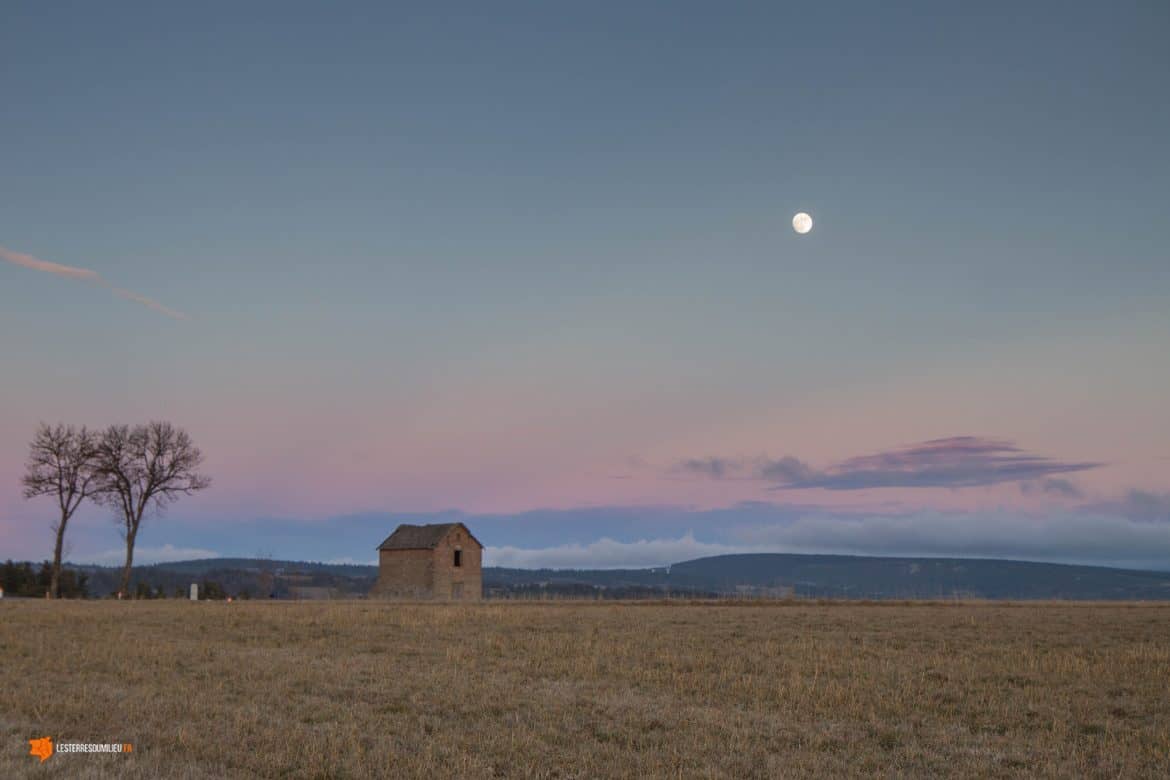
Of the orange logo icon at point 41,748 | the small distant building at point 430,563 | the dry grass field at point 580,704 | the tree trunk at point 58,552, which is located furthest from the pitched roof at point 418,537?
the orange logo icon at point 41,748

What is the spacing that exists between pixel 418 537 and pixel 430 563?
421 centimetres

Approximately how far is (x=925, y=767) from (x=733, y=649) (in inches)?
559

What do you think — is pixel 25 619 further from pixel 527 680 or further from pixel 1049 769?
pixel 1049 769

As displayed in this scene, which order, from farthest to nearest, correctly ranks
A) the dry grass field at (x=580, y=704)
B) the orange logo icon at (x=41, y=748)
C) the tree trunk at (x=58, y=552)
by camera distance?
the tree trunk at (x=58, y=552) → the dry grass field at (x=580, y=704) → the orange logo icon at (x=41, y=748)

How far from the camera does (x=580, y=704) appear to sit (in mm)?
17531

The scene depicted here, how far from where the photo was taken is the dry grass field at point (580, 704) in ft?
42.4

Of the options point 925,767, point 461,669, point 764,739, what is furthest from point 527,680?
point 925,767

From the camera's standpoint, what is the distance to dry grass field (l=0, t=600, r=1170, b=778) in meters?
12.9

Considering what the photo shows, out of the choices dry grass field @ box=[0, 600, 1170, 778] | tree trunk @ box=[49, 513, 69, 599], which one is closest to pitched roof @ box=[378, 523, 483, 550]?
tree trunk @ box=[49, 513, 69, 599]

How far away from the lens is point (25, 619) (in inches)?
1465

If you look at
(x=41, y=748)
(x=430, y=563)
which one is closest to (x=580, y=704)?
(x=41, y=748)

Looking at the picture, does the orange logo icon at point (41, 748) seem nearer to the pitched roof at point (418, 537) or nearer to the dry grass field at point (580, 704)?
the dry grass field at point (580, 704)

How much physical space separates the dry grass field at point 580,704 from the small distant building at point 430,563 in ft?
180

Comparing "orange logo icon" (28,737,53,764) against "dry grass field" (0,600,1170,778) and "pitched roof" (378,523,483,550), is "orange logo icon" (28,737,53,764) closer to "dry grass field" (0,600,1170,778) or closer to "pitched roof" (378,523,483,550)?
"dry grass field" (0,600,1170,778)
